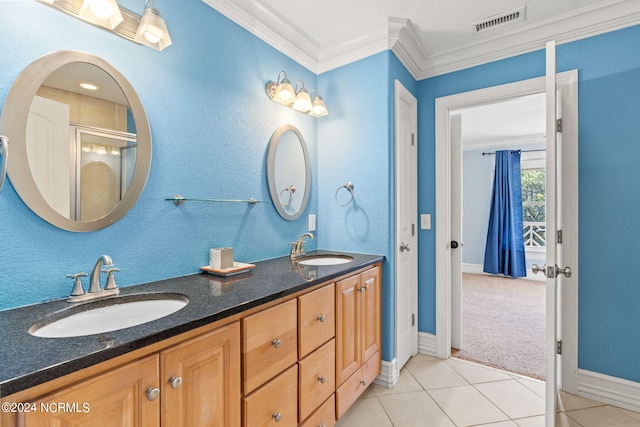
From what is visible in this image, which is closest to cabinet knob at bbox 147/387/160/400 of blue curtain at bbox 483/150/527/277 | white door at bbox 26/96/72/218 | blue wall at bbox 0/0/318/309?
blue wall at bbox 0/0/318/309

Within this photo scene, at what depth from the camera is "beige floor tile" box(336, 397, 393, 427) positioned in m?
1.66

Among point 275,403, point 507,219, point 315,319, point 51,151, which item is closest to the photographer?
point 51,151

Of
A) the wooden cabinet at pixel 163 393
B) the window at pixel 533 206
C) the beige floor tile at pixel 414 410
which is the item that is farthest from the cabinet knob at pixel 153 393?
the window at pixel 533 206

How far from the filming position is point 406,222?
233cm

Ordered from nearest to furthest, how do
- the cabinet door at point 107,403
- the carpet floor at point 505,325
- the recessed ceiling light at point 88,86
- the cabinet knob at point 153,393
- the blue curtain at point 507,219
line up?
the cabinet door at point 107,403 < the cabinet knob at point 153,393 < the recessed ceiling light at point 88,86 < the carpet floor at point 505,325 < the blue curtain at point 507,219

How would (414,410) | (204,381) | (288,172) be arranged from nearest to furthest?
1. (204,381)
2. (414,410)
3. (288,172)

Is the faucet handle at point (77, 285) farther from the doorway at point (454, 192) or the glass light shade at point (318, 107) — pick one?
the doorway at point (454, 192)

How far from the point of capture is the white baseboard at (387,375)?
6.64ft

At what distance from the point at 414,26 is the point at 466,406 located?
2.56m

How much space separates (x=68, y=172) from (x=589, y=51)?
3000 mm

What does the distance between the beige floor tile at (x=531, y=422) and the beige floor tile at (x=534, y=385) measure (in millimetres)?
268

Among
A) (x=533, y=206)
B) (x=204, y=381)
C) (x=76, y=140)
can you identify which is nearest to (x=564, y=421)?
(x=204, y=381)

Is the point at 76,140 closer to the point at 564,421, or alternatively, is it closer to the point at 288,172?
the point at 288,172

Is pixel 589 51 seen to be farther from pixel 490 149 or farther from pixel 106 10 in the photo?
pixel 490 149
